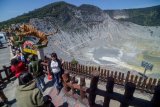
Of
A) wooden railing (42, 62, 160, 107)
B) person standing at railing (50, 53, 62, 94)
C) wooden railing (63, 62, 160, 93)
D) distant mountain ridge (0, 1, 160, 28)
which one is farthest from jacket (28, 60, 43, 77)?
distant mountain ridge (0, 1, 160, 28)

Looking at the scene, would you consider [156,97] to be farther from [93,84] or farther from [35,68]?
[35,68]

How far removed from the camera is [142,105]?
2725 mm

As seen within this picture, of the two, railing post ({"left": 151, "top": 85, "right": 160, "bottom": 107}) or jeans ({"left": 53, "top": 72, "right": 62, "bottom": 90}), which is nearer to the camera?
railing post ({"left": 151, "top": 85, "right": 160, "bottom": 107})

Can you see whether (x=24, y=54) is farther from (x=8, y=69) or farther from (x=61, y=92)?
(x=61, y=92)

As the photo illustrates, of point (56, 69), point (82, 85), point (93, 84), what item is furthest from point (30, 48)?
point (93, 84)

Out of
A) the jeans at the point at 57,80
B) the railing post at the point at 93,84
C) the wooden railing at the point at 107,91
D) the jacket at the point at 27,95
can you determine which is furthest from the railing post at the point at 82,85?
the jeans at the point at 57,80

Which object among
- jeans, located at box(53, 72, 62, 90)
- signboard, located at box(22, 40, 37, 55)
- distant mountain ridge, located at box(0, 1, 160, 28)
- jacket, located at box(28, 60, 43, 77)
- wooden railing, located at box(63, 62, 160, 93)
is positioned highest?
distant mountain ridge, located at box(0, 1, 160, 28)

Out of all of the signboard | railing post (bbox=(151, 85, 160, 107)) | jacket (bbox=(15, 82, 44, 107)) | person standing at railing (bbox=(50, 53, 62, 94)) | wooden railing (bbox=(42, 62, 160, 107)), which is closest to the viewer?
railing post (bbox=(151, 85, 160, 107))

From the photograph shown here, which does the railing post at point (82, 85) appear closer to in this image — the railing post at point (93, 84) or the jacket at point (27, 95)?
the railing post at point (93, 84)

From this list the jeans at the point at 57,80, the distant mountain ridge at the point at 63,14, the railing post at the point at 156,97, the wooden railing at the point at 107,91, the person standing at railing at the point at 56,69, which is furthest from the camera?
the distant mountain ridge at the point at 63,14

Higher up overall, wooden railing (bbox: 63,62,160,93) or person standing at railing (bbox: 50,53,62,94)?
person standing at railing (bbox: 50,53,62,94)

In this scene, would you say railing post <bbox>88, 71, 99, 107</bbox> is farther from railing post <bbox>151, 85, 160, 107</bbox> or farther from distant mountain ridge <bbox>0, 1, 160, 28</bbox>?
distant mountain ridge <bbox>0, 1, 160, 28</bbox>

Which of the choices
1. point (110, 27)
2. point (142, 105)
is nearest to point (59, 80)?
point (142, 105)

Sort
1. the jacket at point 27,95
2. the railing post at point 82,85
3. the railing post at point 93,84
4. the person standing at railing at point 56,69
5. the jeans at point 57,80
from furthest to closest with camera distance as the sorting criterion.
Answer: the jeans at point 57,80
the person standing at railing at point 56,69
the railing post at point 82,85
the railing post at point 93,84
the jacket at point 27,95
